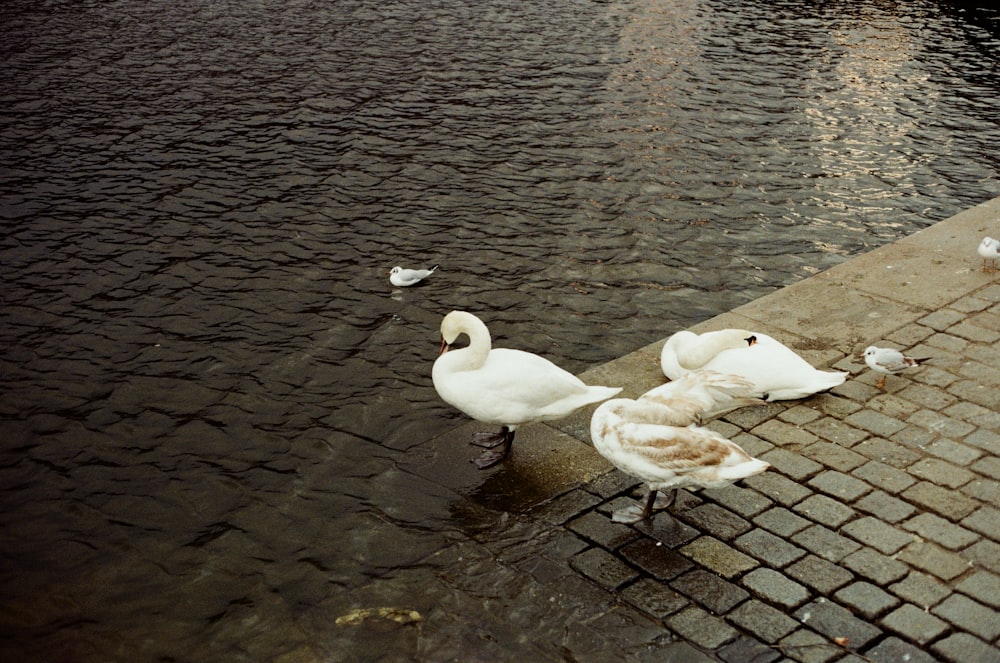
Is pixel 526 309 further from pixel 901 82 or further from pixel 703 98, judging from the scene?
pixel 901 82

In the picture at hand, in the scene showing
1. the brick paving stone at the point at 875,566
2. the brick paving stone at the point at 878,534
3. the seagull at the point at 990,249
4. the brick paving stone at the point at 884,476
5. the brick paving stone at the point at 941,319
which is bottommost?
the brick paving stone at the point at 875,566

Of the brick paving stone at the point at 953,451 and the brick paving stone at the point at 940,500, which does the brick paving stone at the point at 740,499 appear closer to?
the brick paving stone at the point at 940,500

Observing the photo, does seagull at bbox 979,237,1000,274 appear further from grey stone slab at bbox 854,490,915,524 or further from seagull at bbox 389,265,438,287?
seagull at bbox 389,265,438,287

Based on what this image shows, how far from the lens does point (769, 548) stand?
7.20 m

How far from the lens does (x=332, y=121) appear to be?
687 inches

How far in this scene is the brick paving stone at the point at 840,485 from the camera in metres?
7.71

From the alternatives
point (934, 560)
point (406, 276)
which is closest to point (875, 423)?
point (934, 560)

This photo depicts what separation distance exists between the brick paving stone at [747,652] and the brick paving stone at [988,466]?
2834 millimetres

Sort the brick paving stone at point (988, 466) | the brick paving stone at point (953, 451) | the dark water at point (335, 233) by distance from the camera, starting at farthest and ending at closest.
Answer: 1. the brick paving stone at point (953, 451)
2. the brick paving stone at point (988, 466)
3. the dark water at point (335, 233)

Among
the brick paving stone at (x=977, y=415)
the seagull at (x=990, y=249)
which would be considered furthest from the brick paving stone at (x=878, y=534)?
the seagull at (x=990, y=249)

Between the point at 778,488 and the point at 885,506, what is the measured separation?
2.64 ft

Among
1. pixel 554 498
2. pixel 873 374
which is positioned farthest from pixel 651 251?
pixel 554 498

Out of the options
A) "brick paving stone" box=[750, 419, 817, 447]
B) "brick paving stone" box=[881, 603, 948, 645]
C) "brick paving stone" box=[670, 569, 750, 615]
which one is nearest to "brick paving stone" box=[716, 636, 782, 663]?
"brick paving stone" box=[670, 569, 750, 615]

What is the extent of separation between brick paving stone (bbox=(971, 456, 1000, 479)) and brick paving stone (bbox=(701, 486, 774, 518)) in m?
1.80
